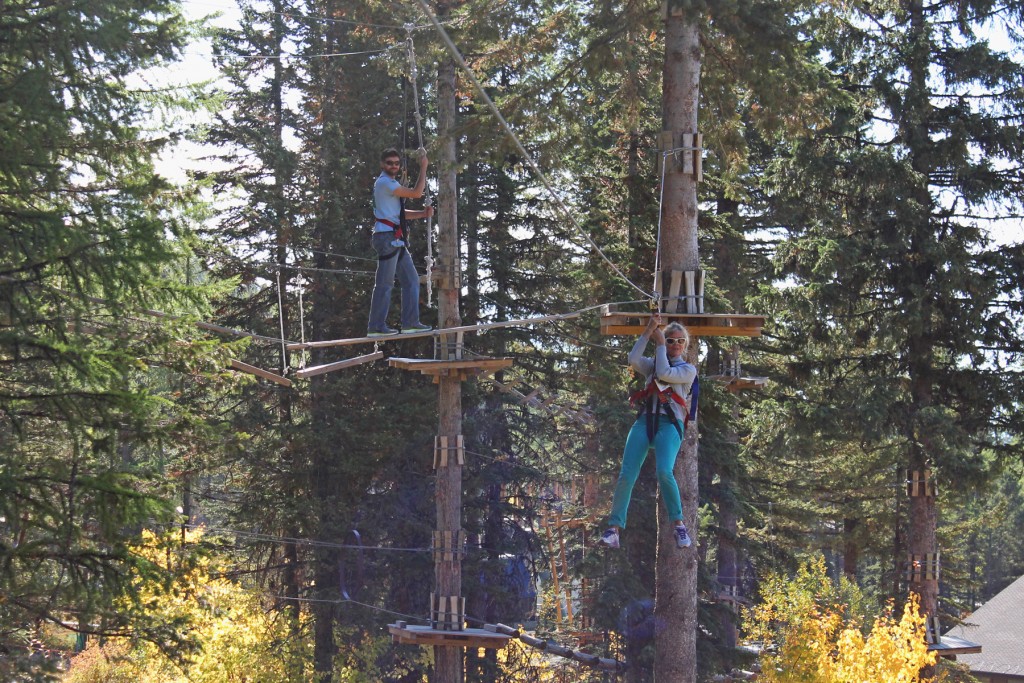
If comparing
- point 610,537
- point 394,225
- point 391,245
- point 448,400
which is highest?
point 394,225

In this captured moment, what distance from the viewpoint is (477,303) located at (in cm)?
2472

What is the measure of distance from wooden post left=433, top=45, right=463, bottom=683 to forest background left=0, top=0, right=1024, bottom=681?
91 centimetres

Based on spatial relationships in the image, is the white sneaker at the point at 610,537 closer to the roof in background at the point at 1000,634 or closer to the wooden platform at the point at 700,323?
the wooden platform at the point at 700,323

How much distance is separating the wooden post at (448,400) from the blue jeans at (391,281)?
868cm

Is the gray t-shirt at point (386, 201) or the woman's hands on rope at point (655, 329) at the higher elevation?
the gray t-shirt at point (386, 201)

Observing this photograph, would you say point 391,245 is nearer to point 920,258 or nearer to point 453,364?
point 453,364

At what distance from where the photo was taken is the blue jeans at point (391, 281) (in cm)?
1016

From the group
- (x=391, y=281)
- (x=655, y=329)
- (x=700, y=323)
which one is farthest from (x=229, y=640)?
(x=655, y=329)

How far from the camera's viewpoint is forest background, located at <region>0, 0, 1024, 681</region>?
35.6 ft

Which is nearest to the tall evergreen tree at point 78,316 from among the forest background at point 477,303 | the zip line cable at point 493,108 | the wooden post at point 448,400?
the forest background at point 477,303

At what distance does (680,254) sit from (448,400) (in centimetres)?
896

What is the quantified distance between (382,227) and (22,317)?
3.21m

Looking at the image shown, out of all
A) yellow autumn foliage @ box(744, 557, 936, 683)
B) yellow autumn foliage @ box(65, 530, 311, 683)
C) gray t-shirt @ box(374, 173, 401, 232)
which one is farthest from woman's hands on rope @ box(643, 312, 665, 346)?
yellow autumn foliage @ box(65, 530, 311, 683)

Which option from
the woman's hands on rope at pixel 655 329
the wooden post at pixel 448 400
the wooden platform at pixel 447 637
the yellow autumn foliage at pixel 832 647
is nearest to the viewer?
the woman's hands on rope at pixel 655 329
